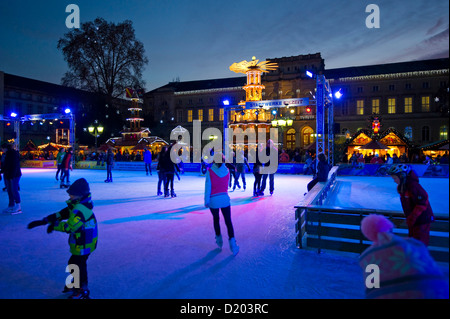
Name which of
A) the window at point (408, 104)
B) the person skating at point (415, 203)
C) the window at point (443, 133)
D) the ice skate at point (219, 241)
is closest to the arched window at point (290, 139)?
the window at point (408, 104)

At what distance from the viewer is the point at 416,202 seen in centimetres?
303

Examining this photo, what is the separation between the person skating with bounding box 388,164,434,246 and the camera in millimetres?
3010

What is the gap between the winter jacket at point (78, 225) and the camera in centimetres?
296

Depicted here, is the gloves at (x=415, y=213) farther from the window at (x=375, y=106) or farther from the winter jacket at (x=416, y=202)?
the window at (x=375, y=106)

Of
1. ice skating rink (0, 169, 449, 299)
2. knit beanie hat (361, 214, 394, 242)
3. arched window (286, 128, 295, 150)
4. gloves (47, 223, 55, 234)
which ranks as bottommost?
ice skating rink (0, 169, 449, 299)

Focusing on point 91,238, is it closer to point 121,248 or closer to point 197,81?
point 121,248

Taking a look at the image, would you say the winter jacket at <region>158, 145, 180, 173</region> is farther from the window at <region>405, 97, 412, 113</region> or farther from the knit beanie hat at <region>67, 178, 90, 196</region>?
the window at <region>405, 97, 412, 113</region>

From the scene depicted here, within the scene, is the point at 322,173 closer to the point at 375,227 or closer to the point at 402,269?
the point at 375,227

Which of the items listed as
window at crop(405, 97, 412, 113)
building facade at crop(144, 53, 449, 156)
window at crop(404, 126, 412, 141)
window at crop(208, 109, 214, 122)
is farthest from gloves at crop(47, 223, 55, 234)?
window at crop(208, 109, 214, 122)

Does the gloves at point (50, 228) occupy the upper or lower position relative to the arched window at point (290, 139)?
lower

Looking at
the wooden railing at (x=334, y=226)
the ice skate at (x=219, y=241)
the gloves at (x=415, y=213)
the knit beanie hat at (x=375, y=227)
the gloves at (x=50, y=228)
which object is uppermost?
the knit beanie hat at (x=375, y=227)
